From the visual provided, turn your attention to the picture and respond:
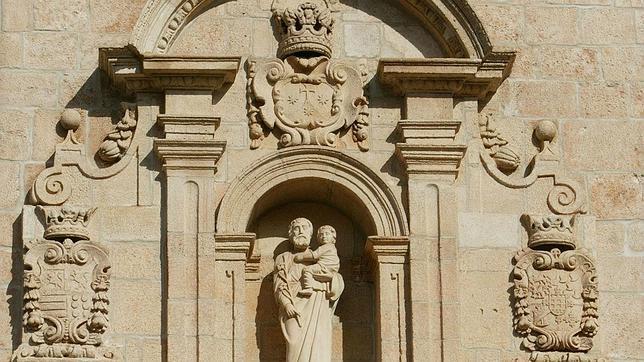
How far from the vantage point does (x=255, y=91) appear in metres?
16.0

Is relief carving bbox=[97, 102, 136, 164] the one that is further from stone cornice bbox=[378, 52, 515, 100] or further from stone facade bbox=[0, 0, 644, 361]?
stone cornice bbox=[378, 52, 515, 100]

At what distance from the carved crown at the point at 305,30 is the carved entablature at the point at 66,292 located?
1.94m

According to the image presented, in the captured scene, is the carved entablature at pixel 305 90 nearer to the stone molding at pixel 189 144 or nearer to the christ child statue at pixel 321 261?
the stone molding at pixel 189 144

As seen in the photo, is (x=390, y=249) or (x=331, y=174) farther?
(x=331, y=174)

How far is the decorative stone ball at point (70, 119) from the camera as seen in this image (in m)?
15.9

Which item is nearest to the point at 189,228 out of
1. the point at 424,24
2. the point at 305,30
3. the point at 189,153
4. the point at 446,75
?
Answer: the point at 189,153

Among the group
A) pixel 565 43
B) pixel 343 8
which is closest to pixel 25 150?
pixel 343 8

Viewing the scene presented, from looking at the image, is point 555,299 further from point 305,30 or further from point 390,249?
point 305,30

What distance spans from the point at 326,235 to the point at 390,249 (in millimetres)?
494

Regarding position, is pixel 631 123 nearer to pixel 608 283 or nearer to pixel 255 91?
pixel 608 283

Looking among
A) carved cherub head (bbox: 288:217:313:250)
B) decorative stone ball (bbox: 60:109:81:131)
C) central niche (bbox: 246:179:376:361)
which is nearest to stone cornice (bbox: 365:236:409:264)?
central niche (bbox: 246:179:376:361)

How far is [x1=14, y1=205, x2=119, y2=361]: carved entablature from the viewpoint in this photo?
15.3m

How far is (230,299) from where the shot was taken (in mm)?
15539

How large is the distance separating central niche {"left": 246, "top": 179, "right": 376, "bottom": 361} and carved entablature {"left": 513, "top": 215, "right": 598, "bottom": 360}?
1.14 meters
